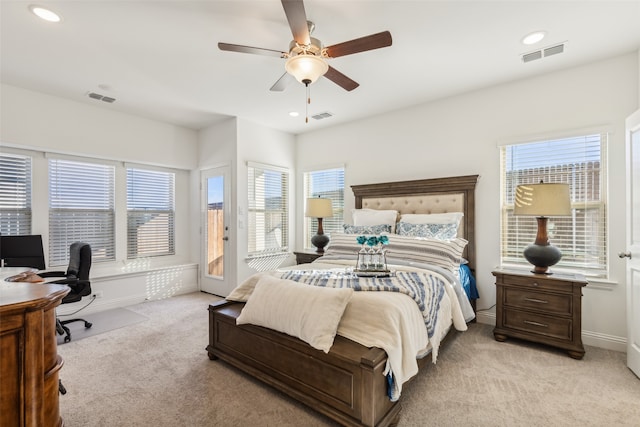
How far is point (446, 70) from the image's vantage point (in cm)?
308

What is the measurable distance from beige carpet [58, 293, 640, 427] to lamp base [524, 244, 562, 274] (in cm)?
74

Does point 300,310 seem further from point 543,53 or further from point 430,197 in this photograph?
point 543,53

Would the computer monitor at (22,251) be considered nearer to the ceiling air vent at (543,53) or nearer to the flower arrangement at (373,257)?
the flower arrangement at (373,257)

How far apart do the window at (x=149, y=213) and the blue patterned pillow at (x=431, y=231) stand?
3.82 m

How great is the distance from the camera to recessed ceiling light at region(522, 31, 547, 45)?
2449 mm

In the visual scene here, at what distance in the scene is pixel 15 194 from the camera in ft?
11.7

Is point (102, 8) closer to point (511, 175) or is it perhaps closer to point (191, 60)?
point (191, 60)

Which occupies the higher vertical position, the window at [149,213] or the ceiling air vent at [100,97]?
the ceiling air vent at [100,97]

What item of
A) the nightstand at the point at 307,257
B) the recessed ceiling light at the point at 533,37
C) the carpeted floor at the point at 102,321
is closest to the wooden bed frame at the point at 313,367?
the carpeted floor at the point at 102,321

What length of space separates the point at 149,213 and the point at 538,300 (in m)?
5.23

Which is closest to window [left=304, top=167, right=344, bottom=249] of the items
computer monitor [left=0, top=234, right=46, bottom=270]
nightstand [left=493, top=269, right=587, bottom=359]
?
nightstand [left=493, top=269, right=587, bottom=359]

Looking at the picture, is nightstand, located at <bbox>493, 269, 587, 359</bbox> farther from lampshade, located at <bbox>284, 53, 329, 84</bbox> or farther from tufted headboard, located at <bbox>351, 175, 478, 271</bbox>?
lampshade, located at <bbox>284, 53, 329, 84</bbox>

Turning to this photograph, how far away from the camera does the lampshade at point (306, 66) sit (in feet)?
6.68

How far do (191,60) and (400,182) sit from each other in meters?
2.85
